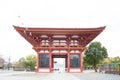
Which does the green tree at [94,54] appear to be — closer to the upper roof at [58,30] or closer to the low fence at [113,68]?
the low fence at [113,68]

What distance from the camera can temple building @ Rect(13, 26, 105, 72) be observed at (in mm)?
49469

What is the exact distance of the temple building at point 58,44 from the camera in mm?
49469

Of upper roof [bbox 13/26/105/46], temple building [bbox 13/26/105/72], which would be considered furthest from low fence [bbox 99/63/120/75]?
upper roof [bbox 13/26/105/46]

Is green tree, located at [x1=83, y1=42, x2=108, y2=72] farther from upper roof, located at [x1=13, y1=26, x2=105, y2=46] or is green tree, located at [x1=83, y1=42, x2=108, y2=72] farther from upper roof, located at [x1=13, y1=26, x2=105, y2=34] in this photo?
upper roof, located at [x1=13, y1=26, x2=105, y2=34]

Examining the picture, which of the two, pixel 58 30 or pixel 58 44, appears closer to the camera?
pixel 58 30

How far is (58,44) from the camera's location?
2090 inches

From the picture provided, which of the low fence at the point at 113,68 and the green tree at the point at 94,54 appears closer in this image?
the low fence at the point at 113,68

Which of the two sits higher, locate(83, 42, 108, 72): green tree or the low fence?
locate(83, 42, 108, 72): green tree

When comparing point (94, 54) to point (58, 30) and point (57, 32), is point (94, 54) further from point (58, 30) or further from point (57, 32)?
point (58, 30)

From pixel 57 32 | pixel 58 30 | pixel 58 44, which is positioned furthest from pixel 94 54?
pixel 58 30

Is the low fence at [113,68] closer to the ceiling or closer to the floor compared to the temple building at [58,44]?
closer to the floor

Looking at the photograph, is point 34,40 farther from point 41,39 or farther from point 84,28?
point 84,28

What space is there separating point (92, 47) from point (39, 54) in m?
26.7

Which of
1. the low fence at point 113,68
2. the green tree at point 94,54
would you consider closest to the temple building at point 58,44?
the low fence at point 113,68
